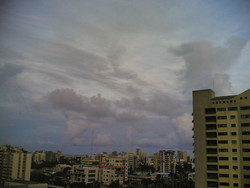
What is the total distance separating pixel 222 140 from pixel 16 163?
10.8 metres

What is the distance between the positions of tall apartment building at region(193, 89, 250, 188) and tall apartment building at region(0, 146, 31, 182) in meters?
9.05

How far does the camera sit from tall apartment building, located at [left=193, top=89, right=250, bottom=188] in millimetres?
8867

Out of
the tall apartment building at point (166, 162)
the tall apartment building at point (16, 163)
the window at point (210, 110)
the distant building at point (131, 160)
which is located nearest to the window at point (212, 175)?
the window at point (210, 110)

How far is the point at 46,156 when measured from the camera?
2441cm

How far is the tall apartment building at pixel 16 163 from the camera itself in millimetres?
11961

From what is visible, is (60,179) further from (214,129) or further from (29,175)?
(214,129)

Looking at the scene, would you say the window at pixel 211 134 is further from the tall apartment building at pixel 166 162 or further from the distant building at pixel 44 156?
the tall apartment building at pixel 166 162

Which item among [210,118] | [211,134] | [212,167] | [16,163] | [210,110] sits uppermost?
[210,110]

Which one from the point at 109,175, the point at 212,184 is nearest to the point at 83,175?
the point at 109,175

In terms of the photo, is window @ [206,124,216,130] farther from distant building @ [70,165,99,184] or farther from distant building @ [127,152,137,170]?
distant building @ [127,152,137,170]

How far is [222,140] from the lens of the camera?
369 inches

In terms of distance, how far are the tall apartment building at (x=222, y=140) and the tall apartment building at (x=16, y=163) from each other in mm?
9049

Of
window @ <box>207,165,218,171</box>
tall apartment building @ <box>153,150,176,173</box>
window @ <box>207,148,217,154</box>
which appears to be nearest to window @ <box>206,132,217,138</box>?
window @ <box>207,148,217,154</box>

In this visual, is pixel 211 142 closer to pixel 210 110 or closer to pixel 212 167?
pixel 212 167
